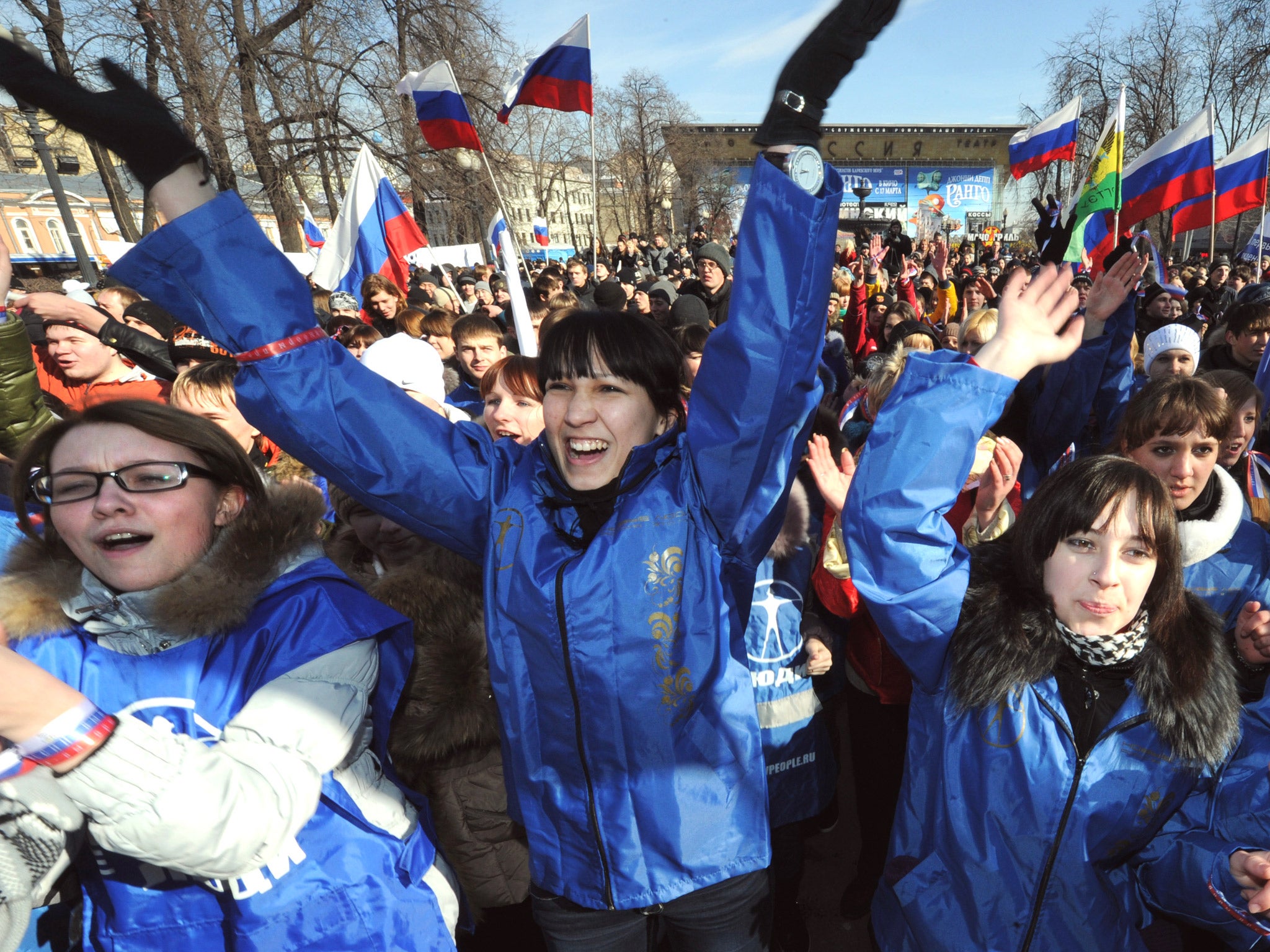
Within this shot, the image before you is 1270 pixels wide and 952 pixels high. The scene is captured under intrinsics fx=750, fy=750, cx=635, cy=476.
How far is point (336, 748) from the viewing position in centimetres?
123

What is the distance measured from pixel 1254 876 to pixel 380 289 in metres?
7.16

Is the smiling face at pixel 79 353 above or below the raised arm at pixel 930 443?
above

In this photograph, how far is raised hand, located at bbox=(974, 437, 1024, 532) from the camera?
85.9 inches

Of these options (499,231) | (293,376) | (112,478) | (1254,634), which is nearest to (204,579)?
(112,478)

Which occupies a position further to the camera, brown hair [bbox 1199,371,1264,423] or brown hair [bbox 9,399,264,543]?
brown hair [bbox 1199,371,1264,423]

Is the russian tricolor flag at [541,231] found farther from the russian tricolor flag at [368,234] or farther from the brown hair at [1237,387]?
the brown hair at [1237,387]

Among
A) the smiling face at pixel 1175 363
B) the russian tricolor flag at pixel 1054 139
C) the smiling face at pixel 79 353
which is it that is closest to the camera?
the smiling face at pixel 79 353

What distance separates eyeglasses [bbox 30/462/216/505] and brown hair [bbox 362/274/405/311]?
555cm

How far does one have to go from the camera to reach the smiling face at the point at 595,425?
4.98ft

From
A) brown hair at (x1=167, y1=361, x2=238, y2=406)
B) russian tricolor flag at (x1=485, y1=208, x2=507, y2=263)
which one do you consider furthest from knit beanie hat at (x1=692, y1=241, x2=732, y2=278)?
brown hair at (x1=167, y1=361, x2=238, y2=406)

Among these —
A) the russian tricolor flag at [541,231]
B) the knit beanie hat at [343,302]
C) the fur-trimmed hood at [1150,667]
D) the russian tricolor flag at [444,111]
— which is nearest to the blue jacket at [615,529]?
the fur-trimmed hood at [1150,667]

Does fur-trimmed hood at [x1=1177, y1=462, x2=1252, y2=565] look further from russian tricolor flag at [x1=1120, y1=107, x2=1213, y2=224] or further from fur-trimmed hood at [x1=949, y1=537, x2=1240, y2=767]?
russian tricolor flag at [x1=1120, y1=107, x2=1213, y2=224]

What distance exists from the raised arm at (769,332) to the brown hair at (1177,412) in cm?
164

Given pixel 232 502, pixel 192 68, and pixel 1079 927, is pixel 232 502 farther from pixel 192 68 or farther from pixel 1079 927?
pixel 192 68
